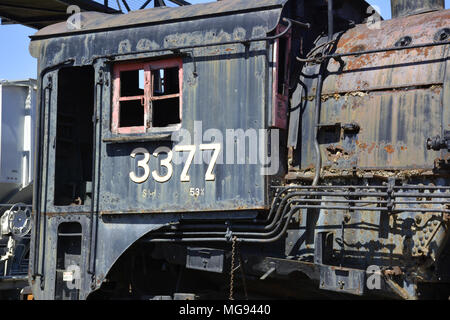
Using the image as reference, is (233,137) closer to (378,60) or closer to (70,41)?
(378,60)

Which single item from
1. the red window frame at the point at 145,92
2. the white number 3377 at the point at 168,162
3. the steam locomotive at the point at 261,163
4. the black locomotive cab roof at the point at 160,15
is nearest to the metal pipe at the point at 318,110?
the steam locomotive at the point at 261,163

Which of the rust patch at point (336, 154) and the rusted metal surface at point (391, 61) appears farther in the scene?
the rust patch at point (336, 154)

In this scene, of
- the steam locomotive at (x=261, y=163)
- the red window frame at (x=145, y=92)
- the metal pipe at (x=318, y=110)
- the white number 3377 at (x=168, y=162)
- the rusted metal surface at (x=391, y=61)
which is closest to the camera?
the steam locomotive at (x=261, y=163)

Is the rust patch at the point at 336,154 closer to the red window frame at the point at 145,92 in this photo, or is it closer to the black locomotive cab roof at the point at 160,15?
the black locomotive cab roof at the point at 160,15

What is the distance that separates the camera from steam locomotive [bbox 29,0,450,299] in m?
6.75

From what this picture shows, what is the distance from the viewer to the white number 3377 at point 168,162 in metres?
7.33

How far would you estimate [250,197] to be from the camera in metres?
7.12

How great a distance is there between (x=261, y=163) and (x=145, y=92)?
61.6 inches

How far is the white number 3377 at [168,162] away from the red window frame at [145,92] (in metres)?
0.25

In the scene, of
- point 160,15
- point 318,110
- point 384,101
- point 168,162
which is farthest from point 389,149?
point 160,15

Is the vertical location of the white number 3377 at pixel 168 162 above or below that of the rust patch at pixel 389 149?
below

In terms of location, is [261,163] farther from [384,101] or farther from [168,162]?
[384,101]

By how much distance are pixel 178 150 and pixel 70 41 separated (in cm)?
210

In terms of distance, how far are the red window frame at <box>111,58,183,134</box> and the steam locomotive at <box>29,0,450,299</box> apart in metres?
0.02
